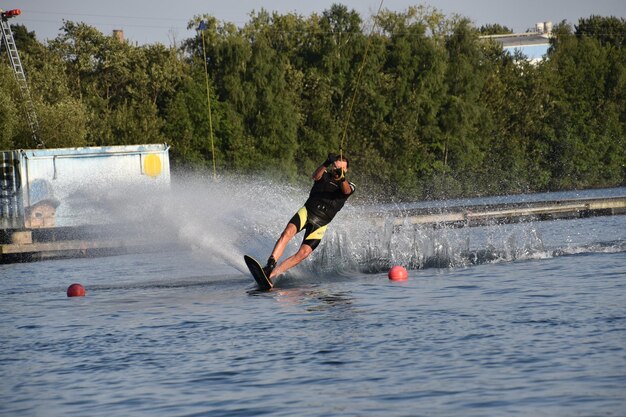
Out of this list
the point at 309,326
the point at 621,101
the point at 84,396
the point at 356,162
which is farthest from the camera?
the point at 621,101

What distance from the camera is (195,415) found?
7789 mm

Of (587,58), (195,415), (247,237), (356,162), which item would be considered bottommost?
(195,415)

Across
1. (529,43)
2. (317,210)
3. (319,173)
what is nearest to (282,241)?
(317,210)

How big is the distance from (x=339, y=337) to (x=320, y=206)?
4.91 meters

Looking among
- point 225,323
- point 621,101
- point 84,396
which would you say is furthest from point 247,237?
point 621,101

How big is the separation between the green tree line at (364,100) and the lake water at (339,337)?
33.2 m

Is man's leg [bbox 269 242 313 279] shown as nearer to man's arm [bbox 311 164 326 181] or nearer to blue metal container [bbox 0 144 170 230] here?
man's arm [bbox 311 164 326 181]

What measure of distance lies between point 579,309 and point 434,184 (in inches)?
2069

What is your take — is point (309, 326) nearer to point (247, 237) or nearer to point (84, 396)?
point (84, 396)

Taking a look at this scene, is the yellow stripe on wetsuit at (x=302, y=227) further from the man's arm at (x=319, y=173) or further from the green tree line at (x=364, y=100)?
the green tree line at (x=364, y=100)

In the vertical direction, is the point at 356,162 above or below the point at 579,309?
above

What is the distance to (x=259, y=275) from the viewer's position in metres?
14.6

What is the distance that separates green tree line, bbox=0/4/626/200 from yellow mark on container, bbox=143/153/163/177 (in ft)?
61.9

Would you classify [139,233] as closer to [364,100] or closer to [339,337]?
[339,337]
